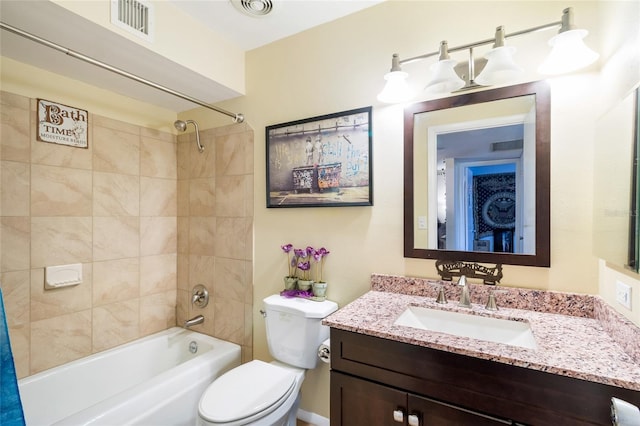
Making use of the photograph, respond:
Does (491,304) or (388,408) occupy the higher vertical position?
(491,304)

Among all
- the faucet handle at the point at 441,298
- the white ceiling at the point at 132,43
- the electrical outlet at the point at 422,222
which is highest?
the white ceiling at the point at 132,43

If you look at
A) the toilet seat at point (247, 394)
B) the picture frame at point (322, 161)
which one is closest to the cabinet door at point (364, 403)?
A: the toilet seat at point (247, 394)

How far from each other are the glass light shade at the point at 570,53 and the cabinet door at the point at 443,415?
4.31 ft

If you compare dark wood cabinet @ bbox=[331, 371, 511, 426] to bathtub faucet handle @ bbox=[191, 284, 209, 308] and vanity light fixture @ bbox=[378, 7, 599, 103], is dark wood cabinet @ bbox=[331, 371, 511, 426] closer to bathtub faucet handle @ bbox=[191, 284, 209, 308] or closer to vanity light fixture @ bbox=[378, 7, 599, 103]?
vanity light fixture @ bbox=[378, 7, 599, 103]

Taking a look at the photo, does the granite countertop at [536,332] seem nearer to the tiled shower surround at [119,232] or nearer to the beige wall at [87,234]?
the tiled shower surround at [119,232]

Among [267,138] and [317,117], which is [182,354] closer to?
[267,138]

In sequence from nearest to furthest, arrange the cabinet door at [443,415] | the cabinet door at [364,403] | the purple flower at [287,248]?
the cabinet door at [443,415] → the cabinet door at [364,403] → the purple flower at [287,248]

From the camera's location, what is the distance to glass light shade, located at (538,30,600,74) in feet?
3.69

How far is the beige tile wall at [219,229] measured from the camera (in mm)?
2139

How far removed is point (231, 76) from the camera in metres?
2.05

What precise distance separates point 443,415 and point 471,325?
0.43 metres

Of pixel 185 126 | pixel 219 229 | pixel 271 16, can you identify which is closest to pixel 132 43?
pixel 185 126

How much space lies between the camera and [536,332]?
1.10m

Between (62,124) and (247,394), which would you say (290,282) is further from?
(62,124)
